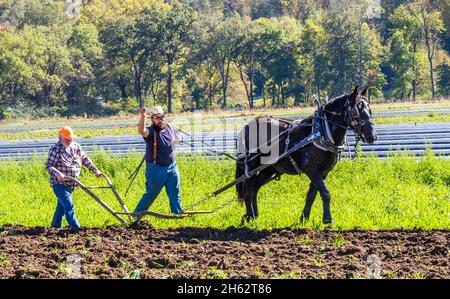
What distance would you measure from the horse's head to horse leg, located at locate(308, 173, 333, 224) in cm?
91

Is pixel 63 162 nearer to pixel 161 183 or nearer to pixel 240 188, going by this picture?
pixel 161 183

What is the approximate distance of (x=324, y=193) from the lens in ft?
35.7

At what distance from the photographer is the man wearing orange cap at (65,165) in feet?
37.2

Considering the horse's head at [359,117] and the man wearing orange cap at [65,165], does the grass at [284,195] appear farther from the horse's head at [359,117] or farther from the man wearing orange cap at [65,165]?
the horse's head at [359,117]

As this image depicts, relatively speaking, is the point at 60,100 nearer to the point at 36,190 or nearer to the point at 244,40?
the point at 244,40

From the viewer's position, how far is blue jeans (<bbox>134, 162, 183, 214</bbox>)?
37.4 ft

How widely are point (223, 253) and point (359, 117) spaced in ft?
Answer: 9.66

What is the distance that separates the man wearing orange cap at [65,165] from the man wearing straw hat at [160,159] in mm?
853

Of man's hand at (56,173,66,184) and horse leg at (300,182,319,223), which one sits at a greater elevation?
man's hand at (56,173,66,184)

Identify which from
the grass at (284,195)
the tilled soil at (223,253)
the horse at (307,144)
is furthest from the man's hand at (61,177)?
the horse at (307,144)

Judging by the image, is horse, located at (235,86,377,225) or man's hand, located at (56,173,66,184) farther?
man's hand, located at (56,173,66,184)

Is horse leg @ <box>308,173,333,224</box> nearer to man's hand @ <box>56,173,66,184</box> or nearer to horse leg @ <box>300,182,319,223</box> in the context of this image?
horse leg @ <box>300,182,319,223</box>

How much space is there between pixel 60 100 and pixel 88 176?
49.6 m

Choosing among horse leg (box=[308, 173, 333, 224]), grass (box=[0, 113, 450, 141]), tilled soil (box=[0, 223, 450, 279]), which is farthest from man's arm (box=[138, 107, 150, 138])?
grass (box=[0, 113, 450, 141])
